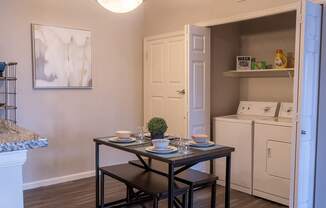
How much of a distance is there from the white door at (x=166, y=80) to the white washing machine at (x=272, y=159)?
105 cm

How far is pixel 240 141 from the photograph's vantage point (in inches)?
149

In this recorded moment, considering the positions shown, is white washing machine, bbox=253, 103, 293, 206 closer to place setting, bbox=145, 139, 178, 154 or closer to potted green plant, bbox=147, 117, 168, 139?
potted green plant, bbox=147, 117, 168, 139

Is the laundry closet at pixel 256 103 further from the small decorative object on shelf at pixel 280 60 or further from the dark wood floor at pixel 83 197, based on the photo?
the dark wood floor at pixel 83 197

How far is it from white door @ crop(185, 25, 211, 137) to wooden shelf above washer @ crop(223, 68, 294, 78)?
0.51 metres

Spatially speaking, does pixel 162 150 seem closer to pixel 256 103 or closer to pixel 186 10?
pixel 256 103

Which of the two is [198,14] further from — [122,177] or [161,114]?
[122,177]

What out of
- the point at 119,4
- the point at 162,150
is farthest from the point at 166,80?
the point at 162,150

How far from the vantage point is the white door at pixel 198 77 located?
3760mm

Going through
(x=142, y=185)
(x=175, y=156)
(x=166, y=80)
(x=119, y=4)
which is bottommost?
(x=142, y=185)

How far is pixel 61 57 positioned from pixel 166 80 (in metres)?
1.49

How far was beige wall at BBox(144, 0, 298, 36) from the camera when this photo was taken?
11.4 feet

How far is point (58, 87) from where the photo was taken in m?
4.02

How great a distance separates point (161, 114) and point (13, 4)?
2.43m

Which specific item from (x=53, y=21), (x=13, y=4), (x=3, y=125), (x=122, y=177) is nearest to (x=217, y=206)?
(x=122, y=177)
